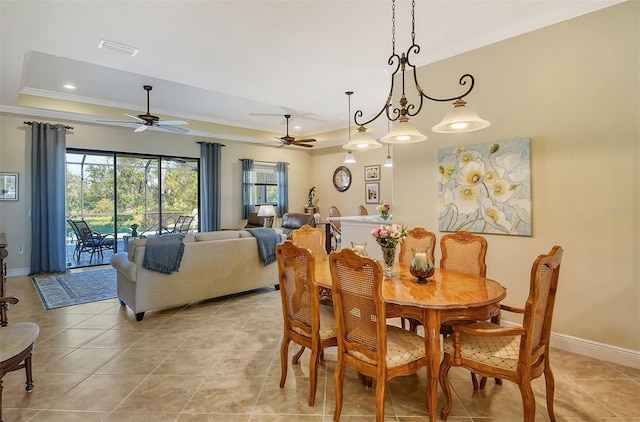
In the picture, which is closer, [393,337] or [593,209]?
[393,337]

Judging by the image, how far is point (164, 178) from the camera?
7234 millimetres

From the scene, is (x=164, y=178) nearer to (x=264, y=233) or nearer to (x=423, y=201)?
(x=264, y=233)

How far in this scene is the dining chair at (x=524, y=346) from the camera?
65.7 inches

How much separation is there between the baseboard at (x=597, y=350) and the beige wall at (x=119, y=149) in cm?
679

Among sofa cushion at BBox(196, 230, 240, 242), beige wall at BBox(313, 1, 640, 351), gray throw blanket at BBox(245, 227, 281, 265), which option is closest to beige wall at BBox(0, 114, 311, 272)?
gray throw blanket at BBox(245, 227, 281, 265)

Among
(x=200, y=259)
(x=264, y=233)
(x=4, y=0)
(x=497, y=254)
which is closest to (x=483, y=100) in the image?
(x=497, y=254)

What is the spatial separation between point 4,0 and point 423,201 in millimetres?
4162

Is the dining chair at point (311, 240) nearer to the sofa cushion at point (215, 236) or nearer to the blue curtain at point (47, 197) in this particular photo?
the sofa cushion at point (215, 236)

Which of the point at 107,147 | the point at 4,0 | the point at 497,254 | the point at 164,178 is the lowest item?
the point at 497,254

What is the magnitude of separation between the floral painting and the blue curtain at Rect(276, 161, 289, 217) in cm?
579

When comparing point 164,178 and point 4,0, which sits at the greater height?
point 4,0

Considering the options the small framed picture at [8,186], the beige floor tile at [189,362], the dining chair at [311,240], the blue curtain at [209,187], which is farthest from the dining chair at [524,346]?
the small framed picture at [8,186]

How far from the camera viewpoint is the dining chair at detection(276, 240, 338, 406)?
2080mm

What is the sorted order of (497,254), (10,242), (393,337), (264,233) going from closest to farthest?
(393,337), (497,254), (264,233), (10,242)
